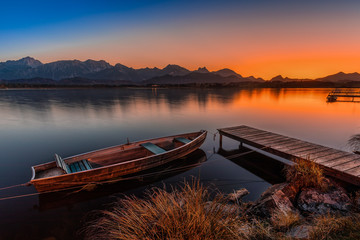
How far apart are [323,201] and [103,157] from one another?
31.1 ft

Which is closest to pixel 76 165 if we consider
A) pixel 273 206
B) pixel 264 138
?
pixel 273 206

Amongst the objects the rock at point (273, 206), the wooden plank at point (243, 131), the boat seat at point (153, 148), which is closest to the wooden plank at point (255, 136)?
the wooden plank at point (243, 131)

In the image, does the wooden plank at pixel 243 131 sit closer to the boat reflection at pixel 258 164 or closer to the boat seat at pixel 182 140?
the boat reflection at pixel 258 164

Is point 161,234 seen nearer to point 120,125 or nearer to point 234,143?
point 234,143

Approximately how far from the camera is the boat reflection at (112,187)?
7246 mm

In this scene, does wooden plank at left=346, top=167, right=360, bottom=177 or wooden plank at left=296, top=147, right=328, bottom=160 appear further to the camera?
wooden plank at left=296, top=147, right=328, bottom=160

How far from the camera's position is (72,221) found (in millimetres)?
6336

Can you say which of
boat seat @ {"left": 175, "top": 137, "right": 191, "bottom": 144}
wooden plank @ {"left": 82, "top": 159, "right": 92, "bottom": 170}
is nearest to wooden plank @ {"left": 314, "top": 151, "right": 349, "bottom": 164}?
boat seat @ {"left": 175, "top": 137, "right": 191, "bottom": 144}

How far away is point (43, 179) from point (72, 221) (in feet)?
6.26

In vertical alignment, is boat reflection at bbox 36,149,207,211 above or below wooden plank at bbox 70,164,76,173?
below

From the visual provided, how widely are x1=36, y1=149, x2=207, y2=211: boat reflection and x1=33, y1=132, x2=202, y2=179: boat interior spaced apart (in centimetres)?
99

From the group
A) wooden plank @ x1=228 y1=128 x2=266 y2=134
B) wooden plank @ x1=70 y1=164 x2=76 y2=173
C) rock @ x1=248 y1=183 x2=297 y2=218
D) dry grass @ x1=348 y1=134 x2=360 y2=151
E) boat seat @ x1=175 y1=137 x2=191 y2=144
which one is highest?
wooden plank @ x1=228 y1=128 x2=266 y2=134

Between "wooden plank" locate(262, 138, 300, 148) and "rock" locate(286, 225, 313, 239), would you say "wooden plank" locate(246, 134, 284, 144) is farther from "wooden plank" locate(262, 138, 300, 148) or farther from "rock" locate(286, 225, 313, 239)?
"rock" locate(286, 225, 313, 239)

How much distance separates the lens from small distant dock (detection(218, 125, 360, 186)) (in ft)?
21.6
